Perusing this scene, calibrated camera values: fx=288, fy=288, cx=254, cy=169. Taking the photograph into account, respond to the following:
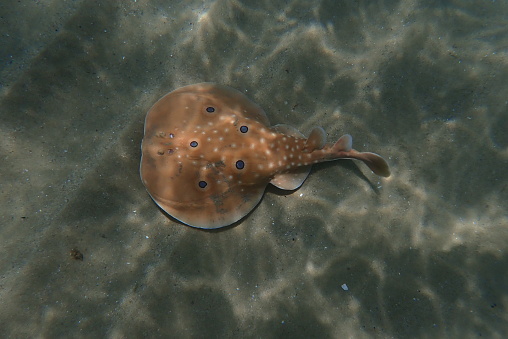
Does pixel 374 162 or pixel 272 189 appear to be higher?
pixel 374 162

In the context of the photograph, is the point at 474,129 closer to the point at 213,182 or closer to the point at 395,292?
the point at 395,292

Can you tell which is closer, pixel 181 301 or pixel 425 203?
pixel 181 301

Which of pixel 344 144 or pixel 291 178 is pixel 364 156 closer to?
pixel 344 144

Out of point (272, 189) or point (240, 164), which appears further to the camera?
point (272, 189)

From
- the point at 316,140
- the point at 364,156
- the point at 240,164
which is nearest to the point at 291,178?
the point at 316,140

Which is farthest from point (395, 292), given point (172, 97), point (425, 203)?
point (172, 97)

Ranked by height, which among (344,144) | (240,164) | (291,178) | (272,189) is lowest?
(272,189)

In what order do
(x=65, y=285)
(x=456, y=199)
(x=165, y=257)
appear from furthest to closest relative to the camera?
1. (x=456, y=199)
2. (x=165, y=257)
3. (x=65, y=285)
